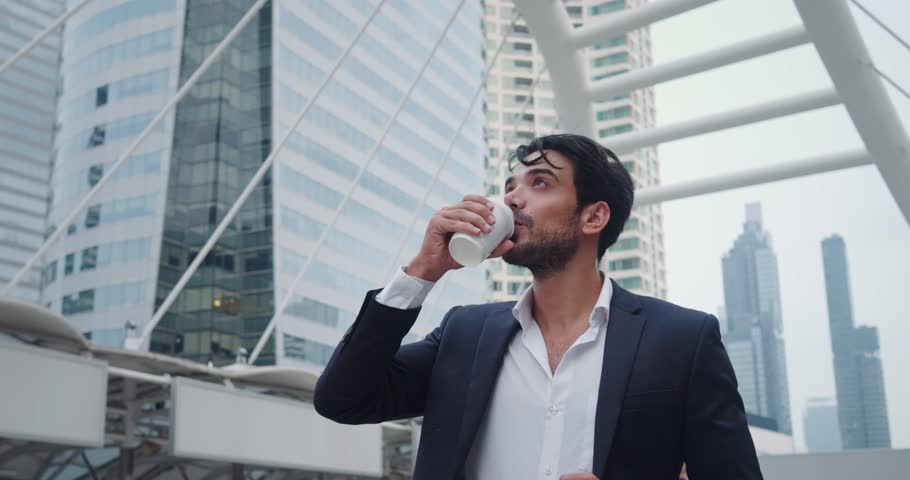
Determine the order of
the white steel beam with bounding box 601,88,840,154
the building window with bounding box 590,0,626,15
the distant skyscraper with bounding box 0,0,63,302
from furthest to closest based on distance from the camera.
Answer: the building window with bounding box 590,0,626,15 → the distant skyscraper with bounding box 0,0,63,302 → the white steel beam with bounding box 601,88,840,154

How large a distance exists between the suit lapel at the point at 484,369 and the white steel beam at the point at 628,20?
223 inches

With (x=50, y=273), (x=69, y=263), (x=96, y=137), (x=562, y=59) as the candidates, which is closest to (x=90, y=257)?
(x=69, y=263)

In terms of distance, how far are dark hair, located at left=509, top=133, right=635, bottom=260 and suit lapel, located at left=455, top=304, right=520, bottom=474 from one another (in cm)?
24

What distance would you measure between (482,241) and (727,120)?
6.55 meters

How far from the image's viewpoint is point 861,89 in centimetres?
678

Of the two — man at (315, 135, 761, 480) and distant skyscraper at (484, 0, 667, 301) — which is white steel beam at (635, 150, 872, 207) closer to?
man at (315, 135, 761, 480)

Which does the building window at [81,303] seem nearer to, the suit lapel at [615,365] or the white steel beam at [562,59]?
the white steel beam at [562,59]

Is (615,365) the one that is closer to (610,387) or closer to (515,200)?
(610,387)

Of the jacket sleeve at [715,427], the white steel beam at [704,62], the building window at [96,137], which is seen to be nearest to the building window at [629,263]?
the building window at [96,137]

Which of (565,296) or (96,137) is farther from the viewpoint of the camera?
(96,137)

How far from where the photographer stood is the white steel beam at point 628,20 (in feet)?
22.7

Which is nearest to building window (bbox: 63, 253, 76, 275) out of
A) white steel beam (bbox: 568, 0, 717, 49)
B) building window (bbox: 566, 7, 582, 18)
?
building window (bbox: 566, 7, 582, 18)

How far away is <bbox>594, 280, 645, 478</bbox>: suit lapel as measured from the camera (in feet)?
4.58

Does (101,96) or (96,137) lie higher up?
(101,96)
